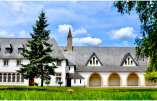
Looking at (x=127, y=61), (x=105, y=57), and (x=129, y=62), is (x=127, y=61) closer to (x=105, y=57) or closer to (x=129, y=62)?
(x=129, y=62)

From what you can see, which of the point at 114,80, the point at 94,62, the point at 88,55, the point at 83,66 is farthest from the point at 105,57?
the point at 83,66

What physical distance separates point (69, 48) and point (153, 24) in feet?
103

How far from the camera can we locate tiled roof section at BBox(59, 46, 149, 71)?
41.0 metres

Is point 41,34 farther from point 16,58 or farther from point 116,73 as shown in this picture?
point 116,73

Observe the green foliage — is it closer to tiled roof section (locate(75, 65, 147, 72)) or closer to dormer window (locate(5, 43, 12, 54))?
tiled roof section (locate(75, 65, 147, 72))

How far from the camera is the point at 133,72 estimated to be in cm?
4025

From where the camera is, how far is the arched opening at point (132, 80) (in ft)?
140

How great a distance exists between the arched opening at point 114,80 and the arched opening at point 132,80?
2.75 m

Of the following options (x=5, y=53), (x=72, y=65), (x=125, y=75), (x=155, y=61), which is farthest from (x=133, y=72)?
(x=5, y=53)

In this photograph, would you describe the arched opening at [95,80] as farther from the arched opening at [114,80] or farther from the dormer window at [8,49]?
the dormer window at [8,49]

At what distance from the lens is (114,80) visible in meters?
42.8

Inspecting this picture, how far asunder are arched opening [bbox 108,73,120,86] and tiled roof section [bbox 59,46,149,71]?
2.56 meters

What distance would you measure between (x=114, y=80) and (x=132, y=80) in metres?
4.53

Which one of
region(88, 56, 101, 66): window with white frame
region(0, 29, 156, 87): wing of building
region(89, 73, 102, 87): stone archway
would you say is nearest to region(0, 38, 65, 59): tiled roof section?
region(0, 29, 156, 87): wing of building
